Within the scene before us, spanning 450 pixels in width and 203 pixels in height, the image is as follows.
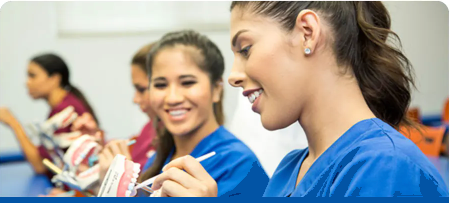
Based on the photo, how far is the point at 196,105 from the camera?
1.16 meters

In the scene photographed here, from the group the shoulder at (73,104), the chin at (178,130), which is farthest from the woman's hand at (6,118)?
the chin at (178,130)

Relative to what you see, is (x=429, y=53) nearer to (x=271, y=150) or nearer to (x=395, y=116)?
(x=271, y=150)

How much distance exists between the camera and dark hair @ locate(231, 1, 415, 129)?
728mm

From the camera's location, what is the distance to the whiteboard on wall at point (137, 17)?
10.9 ft

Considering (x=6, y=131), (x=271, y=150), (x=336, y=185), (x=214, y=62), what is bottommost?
(x=6, y=131)

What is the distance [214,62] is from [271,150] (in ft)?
1.09

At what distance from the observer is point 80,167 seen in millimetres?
1349

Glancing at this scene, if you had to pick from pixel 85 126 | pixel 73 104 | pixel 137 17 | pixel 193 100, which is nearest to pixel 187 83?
pixel 193 100

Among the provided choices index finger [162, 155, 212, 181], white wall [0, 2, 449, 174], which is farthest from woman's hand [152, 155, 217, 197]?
white wall [0, 2, 449, 174]

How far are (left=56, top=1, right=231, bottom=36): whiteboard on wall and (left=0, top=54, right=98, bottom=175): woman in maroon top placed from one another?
750 millimetres

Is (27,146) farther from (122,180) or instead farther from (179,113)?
(122,180)

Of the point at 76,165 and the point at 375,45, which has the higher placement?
the point at 375,45

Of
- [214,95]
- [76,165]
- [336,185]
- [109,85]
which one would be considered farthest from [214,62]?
[109,85]

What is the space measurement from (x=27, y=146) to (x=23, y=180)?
179mm
